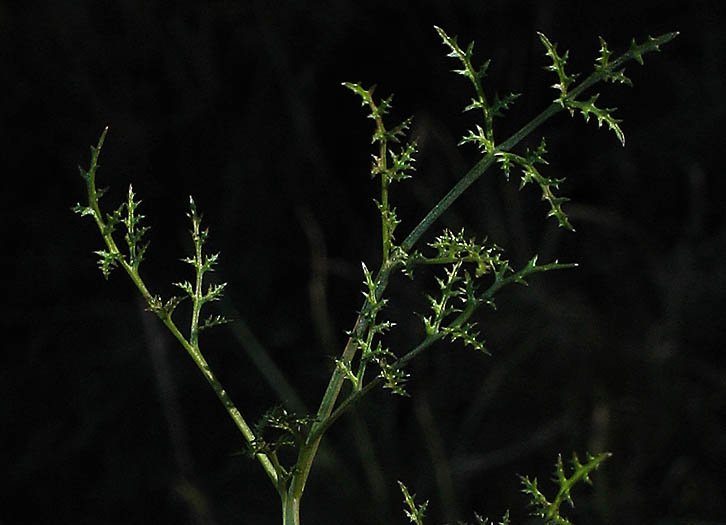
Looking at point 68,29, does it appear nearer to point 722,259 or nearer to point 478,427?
point 478,427

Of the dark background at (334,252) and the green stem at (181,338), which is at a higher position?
the green stem at (181,338)

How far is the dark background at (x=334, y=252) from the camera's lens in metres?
1.62

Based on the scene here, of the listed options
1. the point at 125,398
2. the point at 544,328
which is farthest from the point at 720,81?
the point at 125,398

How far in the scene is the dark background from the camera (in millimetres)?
1620

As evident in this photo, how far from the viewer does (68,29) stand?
1.88 meters

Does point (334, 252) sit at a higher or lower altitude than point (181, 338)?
lower

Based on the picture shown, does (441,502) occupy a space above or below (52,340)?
below

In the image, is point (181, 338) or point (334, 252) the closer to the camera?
point (181, 338)

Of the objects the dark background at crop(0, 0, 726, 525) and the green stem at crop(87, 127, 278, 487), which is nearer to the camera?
the green stem at crop(87, 127, 278, 487)

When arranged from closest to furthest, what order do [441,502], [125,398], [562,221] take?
[562,221] < [441,502] < [125,398]

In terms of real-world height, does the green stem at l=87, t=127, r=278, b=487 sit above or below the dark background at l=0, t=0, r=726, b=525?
above

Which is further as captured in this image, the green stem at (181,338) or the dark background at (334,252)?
the dark background at (334,252)

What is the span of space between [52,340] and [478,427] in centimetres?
78

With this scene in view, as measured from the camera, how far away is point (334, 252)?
175 cm
